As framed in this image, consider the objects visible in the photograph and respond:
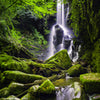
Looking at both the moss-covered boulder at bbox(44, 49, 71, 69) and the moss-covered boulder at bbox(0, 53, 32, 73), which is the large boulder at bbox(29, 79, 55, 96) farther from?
the moss-covered boulder at bbox(44, 49, 71, 69)

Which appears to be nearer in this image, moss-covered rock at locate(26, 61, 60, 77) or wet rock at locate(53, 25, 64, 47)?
moss-covered rock at locate(26, 61, 60, 77)

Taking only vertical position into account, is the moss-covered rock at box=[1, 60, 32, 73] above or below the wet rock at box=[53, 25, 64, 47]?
below

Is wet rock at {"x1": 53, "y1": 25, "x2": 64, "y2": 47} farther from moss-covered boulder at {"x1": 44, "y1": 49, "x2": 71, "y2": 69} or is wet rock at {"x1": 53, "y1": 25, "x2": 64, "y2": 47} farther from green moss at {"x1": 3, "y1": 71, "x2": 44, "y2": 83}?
green moss at {"x1": 3, "y1": 71, "x2": 44, "y2": 83}

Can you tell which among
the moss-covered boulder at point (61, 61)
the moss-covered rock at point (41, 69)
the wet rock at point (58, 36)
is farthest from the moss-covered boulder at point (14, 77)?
the wet rock at point (58, 36)

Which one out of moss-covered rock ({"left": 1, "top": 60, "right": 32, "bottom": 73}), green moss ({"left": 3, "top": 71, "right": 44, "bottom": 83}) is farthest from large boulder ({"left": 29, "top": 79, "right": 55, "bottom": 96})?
moss-covered rock ({"left": 1, "top": 60, "right": 32, "bottom": 73})

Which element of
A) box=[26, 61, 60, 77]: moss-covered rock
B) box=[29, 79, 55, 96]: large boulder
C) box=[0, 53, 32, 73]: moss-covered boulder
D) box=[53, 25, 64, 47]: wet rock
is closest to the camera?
box=[29, 79, 55, 96]: large boulder

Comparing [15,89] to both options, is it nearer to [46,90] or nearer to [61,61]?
[46,90]

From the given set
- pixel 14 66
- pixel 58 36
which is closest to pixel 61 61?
pixel 14 66

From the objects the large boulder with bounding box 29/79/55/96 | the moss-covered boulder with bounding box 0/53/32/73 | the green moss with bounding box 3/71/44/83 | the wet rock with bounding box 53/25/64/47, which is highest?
the wet rock with bounding box 53/25/64/47

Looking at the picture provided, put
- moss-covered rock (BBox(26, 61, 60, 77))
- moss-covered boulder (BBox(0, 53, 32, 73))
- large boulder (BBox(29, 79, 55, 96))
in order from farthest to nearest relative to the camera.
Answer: moss-covered rock (BBox(26, 61, 60, 77)), moss-covered boulder (BBox(0, 53, 32, 73)), large boulder (BBox(29, 79, 55, 96))

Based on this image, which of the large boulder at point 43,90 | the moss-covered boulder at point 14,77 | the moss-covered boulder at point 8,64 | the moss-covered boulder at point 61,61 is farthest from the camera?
the moss-covered boulder at point 61,61

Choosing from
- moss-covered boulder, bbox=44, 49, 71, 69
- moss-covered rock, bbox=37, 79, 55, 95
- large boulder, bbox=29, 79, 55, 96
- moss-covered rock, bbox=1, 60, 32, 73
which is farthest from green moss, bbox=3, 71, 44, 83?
moss-covered boulder, bbox=44, 49, 71, 69

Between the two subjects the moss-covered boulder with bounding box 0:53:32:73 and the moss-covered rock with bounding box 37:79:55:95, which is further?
the moss-covered boulder with bounding box 0:53:32:73

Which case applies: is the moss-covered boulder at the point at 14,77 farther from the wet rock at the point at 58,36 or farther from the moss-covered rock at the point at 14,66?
the wet rock at the point at 58,36
